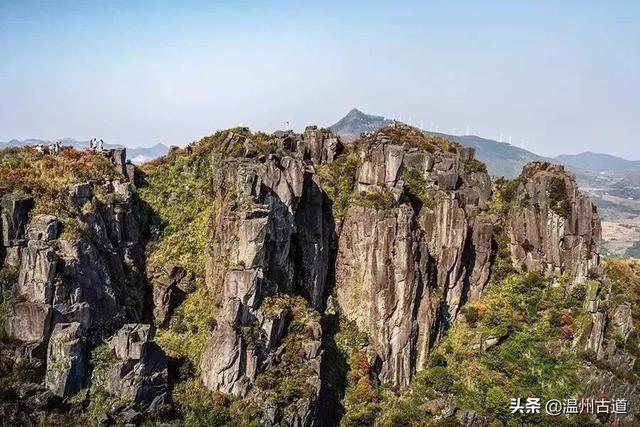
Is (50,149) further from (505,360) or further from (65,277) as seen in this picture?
(505,360)

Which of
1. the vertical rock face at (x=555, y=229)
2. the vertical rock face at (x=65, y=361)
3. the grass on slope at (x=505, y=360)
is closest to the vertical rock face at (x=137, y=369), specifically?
the vertical rock face at (x=65, y=361)

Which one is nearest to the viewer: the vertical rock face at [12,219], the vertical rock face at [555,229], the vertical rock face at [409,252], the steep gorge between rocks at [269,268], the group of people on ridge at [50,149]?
the steep gorge between rocks at [269,268]

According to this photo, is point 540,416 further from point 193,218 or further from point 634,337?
point 193,218

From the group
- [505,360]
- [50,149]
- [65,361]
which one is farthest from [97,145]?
[505,360]

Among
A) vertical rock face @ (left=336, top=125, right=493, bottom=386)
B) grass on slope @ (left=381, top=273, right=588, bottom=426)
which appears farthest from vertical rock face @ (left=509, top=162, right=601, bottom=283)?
vertical rock face @ (left=336, top=125, right=493, bottom=386)

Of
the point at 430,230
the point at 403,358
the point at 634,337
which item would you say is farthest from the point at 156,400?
the point at 634,337

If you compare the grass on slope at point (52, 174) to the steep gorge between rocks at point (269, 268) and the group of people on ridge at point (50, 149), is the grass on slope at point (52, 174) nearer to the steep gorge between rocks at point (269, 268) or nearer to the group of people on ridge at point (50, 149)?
the group of people on ridge at point (50, 149)
